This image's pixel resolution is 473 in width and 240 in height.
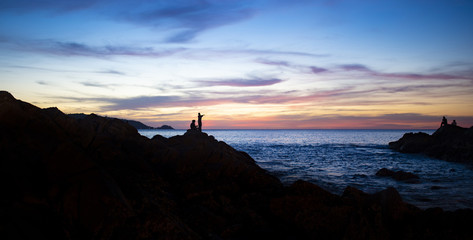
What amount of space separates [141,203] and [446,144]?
37809mm

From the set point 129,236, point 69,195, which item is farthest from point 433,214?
point 69,195

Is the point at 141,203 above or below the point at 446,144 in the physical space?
below

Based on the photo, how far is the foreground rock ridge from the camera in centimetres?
598

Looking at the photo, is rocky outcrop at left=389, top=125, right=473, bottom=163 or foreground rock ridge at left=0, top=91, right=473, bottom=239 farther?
rocky outcrop at left=389, top=125, right=473, bottom=163

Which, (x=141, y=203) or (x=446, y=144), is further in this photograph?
(x=446, y=144)

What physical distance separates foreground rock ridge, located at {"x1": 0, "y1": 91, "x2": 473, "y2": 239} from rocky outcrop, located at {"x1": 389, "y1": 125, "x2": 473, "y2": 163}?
2694 centimetres

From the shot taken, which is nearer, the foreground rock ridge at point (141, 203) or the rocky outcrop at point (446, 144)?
the foreground rock ridge at point (141, 203)

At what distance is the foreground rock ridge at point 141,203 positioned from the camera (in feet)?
19.6

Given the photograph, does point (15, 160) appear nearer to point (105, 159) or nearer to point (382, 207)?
point (105, 159)

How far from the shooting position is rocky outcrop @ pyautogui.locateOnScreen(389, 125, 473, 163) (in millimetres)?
28766

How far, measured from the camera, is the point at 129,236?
19.9ft

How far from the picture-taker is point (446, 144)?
3266 centimetres

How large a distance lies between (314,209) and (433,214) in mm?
3146

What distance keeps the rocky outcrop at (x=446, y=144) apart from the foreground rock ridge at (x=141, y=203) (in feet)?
88.4
